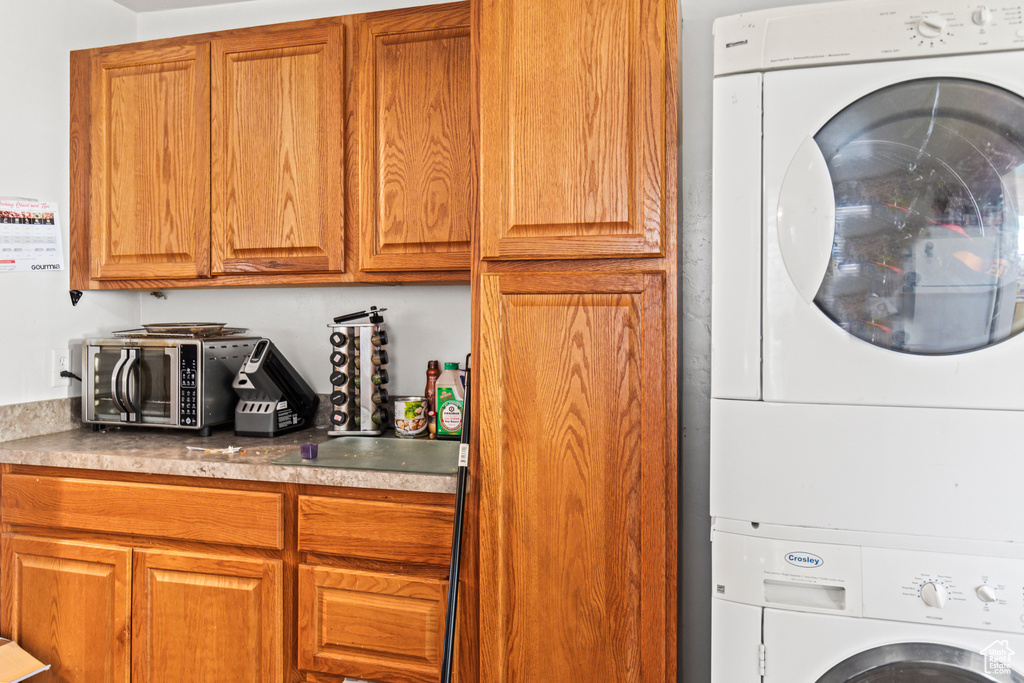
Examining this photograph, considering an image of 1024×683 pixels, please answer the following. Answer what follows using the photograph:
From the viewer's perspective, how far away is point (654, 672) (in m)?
1.38

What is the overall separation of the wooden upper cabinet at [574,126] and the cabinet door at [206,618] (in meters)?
1.11

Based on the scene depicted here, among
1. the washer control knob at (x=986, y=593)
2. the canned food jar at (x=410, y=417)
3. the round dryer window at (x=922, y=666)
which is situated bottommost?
the round dryer window at (x=922, y=666)

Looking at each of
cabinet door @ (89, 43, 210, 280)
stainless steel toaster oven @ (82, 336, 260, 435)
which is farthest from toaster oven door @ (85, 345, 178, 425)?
cabinet door @ (89, 43, 210, 280)

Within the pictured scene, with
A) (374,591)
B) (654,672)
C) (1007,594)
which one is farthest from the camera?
(374,591)

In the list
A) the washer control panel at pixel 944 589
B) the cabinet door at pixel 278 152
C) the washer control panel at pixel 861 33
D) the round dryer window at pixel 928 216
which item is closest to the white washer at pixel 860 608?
the washer control panel at pixel 944 589

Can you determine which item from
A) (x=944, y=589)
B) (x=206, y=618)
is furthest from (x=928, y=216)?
(x=206, y=618)

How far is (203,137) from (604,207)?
4.83 ft

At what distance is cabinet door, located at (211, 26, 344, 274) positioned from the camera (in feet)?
6.57

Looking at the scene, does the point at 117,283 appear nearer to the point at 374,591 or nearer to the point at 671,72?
the point at 374,591

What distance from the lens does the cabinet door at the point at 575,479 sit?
4.53 ft

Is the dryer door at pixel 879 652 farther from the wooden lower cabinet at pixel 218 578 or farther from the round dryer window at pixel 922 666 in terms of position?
the wooden lower cabinet at pixel 218 578

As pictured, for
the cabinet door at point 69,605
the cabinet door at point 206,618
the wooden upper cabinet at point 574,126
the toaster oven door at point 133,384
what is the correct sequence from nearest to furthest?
1. the wooden upper cabinet at point 574,126
2. the cabinet door at point 206,618
3. the cabinet door at point 69,605
4. the toaster oven door at point 133,384

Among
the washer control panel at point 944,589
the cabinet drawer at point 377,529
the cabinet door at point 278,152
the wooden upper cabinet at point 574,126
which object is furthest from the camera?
the cabinet door at point 278,152

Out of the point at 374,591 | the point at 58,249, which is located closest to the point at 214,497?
the point at 374,591
